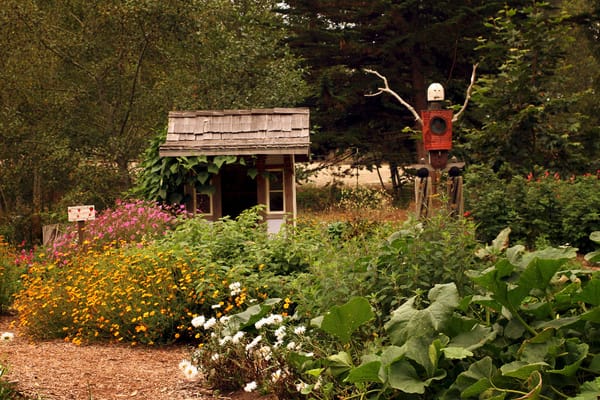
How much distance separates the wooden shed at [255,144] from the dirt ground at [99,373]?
16.4 ft

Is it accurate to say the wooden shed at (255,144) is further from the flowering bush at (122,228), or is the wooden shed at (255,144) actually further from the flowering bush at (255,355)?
the flowering bush at (255,355)

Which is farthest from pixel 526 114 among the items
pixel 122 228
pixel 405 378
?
pixel 405 378

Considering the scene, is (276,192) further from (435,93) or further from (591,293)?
(591,293)

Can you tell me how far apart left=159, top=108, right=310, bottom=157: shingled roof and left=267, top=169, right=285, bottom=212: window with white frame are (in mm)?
736

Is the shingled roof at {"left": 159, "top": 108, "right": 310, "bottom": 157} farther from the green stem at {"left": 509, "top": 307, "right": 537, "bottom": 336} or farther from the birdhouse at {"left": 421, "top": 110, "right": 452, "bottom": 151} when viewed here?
the green stem at {"left": 509, "top": 307, "right": 537, "bottom": 336}

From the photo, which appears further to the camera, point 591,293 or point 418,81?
point 418,81

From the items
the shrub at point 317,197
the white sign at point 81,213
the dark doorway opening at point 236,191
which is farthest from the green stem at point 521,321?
the shrub at point 317,197

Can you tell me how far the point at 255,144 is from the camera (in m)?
11.3

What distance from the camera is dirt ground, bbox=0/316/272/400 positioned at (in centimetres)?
476

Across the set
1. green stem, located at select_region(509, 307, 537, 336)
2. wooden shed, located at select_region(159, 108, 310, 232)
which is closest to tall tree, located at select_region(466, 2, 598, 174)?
wooden shed, located at select_region(159, 108, 310, 232)

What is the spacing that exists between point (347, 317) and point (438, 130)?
5.65 meters

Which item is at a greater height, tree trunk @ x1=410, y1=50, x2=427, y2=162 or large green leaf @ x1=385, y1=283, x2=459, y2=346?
tree trunk @ x1=410, y1=50, x2=427, y2=162

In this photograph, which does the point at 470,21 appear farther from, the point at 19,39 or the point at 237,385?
the point at 237,385

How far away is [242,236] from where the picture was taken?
7484mm
